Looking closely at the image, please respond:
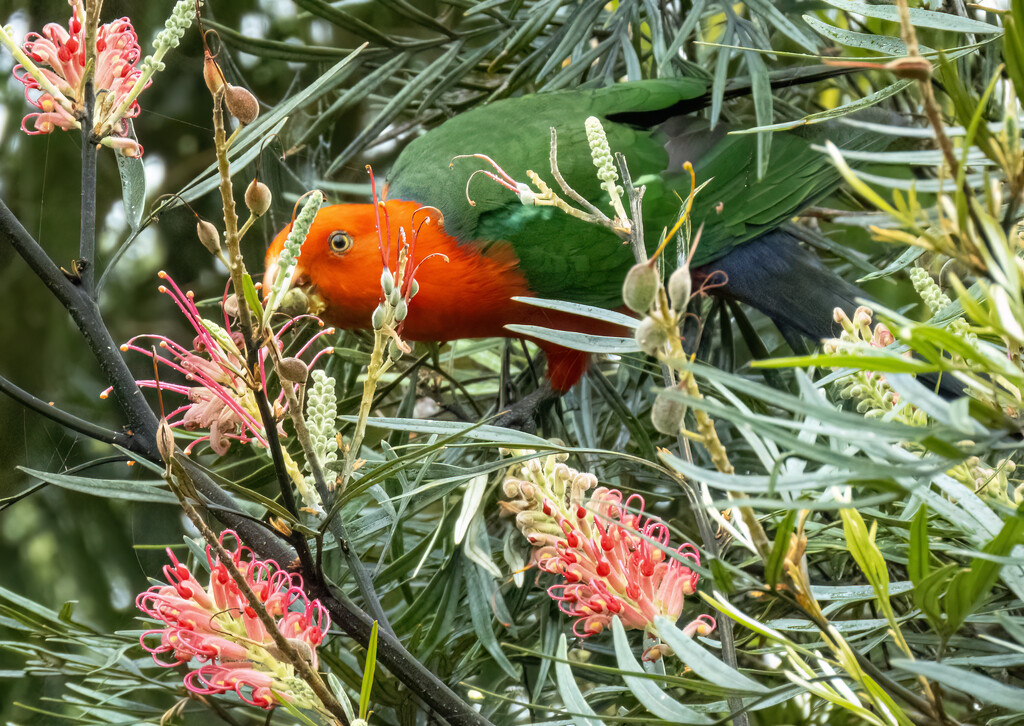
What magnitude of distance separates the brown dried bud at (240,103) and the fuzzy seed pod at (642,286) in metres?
0.17

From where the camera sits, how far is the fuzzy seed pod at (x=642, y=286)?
10.0 inches

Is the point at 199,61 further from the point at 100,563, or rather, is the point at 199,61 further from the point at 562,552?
the point at 562,552

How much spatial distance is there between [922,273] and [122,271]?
90 centimetres

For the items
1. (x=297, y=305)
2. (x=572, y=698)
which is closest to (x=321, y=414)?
(x=572, y=698)

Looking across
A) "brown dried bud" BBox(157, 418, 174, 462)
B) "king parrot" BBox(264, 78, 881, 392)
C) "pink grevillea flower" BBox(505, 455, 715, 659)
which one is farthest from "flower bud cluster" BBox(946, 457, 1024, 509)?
"king parrot" BBox(264, 78, 881, 392)

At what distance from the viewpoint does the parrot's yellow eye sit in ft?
3.80

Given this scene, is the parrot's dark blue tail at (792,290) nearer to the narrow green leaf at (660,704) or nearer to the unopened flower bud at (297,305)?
the unopened flower bud at (297,305)

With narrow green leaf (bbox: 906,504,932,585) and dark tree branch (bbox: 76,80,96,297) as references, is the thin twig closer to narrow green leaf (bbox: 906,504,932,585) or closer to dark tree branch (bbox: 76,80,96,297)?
dark tree branch (bbox: 76,80,96,297)

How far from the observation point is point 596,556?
Result: 46cm

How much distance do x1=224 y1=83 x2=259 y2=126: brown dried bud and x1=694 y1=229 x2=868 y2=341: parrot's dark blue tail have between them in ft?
3.14

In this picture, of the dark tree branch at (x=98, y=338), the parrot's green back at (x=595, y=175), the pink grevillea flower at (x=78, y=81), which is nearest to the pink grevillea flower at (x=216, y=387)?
the dark tree branch at (x=98, y=338)

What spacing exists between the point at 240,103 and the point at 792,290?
107 centimetres

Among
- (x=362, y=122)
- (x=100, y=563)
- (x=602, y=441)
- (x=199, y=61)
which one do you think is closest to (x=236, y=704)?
(x=100, y=563)

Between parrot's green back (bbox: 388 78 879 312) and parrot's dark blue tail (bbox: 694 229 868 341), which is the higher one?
parrot's green back (bbox: 388 78 879 312)
